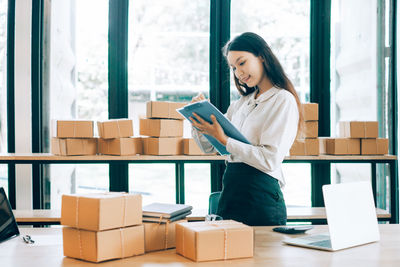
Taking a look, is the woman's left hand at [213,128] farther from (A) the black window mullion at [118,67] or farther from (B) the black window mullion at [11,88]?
(B) the black window mullion at [11,88]

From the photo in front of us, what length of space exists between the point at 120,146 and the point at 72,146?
13.0 inches

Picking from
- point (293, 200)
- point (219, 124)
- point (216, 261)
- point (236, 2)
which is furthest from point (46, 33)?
point (216, 261)

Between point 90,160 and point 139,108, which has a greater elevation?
point 139,108

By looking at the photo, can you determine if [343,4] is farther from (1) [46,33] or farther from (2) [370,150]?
(1) [46,33]

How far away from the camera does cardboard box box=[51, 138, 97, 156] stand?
2926 mm

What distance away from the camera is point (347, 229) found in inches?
56.0

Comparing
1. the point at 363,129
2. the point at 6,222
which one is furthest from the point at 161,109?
the point at 6,222

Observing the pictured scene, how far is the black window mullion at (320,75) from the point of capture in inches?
143

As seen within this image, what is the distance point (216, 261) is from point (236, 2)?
277 centimetres

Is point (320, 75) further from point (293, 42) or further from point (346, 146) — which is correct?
point (346, 146)

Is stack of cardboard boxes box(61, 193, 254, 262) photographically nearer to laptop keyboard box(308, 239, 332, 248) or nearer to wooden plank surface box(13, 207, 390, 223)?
laptop keyboard box(308, 239, 332, 248)

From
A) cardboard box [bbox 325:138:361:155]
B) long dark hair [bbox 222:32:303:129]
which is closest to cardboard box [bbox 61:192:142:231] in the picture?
long dark hair [bbox 222:32:303:129]

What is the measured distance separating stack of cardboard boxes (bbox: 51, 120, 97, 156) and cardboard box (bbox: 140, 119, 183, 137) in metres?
0.39

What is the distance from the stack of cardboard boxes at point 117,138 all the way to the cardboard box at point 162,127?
12cm
